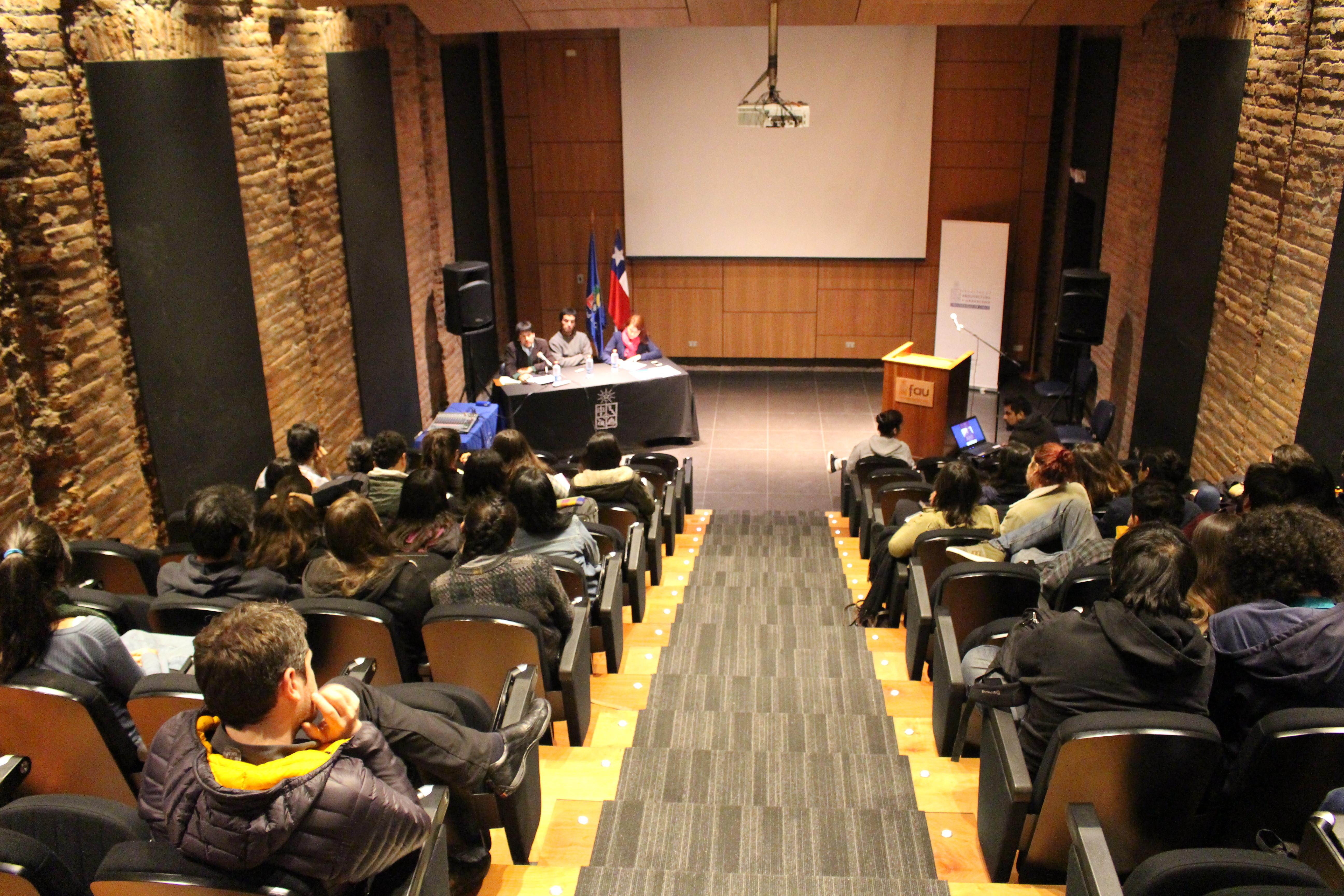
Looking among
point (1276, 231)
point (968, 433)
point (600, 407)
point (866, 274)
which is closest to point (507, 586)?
point (968, 433)

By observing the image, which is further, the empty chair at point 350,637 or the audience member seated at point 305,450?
the audience member seated at point 305,450

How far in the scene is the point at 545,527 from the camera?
13.4ft

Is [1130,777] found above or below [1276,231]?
below

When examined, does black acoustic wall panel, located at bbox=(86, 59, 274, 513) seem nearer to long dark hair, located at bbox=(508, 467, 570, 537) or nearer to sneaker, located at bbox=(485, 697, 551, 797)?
long dark hair, located at bbox=(508, 467, 570, 537)

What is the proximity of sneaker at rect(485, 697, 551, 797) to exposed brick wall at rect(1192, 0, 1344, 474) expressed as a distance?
15.2 feet

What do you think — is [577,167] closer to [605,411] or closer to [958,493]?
[605,411]

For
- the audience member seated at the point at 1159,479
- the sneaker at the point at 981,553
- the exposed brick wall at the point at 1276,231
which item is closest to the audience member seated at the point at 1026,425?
the exposed brick wall at the point at 1276,231

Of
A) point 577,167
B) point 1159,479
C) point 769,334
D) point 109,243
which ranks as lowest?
point 769,334

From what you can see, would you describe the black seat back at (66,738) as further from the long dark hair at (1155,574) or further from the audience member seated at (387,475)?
the long dark hair at (1155,574)

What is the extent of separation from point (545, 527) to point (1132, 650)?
2251 mm

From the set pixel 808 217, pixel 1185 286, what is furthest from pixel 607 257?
pixel 1185 286

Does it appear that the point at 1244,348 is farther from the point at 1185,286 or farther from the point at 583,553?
the point at 583,553

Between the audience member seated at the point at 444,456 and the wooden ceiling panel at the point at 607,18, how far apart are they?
3241 mm

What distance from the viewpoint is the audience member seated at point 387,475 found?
198 inches
